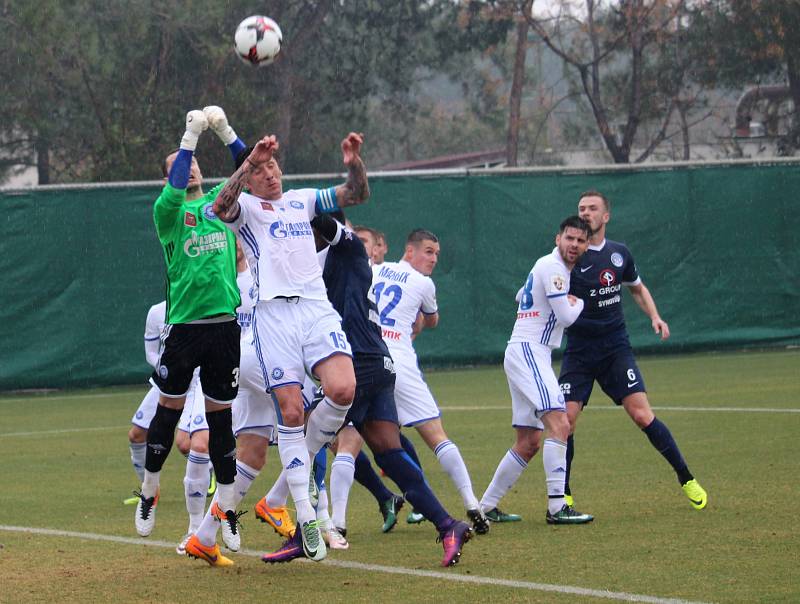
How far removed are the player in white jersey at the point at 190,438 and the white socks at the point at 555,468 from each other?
2229mm

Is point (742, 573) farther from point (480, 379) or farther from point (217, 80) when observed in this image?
point (217, 80)

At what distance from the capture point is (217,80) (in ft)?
106

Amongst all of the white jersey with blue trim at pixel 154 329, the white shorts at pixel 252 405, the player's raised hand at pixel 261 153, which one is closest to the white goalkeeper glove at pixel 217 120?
the player's raised hand at pixel 261 153

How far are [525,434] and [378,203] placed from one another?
11432mm

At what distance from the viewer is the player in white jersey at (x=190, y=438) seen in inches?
319

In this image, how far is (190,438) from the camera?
8.95 m

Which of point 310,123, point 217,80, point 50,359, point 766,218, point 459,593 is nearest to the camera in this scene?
point 459,593

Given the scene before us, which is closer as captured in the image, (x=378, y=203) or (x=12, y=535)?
(x=12, y=535)

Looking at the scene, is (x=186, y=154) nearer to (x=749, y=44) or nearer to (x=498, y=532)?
(x=498, y=532)

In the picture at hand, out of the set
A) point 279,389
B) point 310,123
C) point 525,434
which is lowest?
point 525,434

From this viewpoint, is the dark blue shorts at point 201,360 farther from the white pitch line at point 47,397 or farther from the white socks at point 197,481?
the white pitch line at point 47,397

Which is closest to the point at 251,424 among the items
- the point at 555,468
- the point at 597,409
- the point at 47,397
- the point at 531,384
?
the point at 531,384

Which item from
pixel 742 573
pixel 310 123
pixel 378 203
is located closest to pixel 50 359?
pixel 378 203

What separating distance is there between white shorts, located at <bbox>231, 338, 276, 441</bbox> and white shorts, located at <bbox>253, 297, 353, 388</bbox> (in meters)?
1.10
